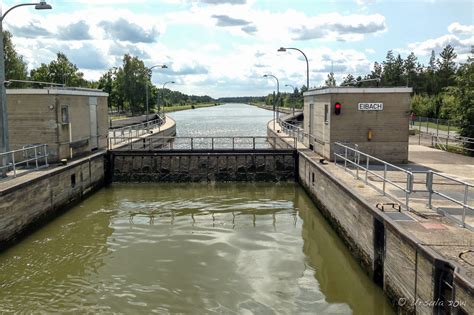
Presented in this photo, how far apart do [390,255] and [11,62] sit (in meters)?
56.9

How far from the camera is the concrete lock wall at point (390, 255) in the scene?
7.36m

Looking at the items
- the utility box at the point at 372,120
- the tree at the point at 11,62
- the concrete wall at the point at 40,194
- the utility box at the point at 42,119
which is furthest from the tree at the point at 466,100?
the tree at the point at 11,62

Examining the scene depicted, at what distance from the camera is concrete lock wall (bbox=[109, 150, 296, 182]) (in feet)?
77.9

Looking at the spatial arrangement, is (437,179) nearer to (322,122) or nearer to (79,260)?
(322,122)

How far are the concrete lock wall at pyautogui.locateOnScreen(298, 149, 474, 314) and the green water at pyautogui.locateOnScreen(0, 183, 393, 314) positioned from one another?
0.46 m

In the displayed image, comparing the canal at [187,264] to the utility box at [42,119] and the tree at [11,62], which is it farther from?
the tree at [11,62]

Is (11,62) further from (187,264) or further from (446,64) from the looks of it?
(446,64)

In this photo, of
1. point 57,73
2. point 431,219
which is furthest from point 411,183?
A: point 57,73

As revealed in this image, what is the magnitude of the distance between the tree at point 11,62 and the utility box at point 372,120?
4617cm

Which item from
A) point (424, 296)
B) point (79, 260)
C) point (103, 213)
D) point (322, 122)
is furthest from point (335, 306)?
point (322, 122)

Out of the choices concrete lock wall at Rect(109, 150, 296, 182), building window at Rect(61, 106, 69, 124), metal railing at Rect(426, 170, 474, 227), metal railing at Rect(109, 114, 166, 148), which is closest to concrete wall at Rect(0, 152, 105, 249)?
building window at Rect(61, 106, 69, 124)

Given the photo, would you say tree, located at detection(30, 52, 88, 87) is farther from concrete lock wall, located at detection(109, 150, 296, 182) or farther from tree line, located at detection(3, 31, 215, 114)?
concrete lock wall, located at detection(109, 150, 296, 182)

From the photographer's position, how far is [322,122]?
20844 millimetres

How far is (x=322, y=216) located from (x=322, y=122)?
17.7 ft
